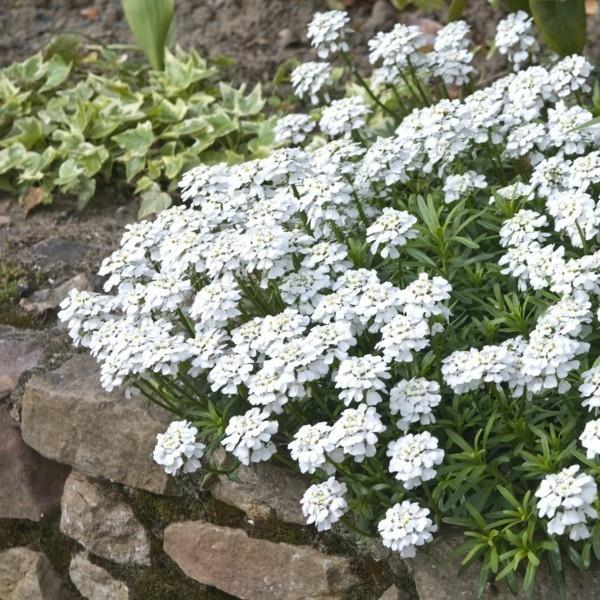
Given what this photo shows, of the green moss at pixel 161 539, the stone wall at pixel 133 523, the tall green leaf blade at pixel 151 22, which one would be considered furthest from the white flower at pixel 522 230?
the tall green leaf blade at pixel 151 22

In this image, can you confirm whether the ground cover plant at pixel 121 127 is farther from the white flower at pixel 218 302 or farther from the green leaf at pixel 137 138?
the white flower at pixel 218 302

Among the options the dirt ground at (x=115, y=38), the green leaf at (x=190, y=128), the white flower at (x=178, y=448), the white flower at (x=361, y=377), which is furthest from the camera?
the green leaf at (x=190, y=128)

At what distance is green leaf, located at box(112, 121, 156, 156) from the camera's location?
4328 mm

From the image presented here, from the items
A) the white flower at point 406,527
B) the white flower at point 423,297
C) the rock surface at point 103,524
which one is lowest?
the rock surface at point 103,524

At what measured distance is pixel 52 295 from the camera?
3.84 meters

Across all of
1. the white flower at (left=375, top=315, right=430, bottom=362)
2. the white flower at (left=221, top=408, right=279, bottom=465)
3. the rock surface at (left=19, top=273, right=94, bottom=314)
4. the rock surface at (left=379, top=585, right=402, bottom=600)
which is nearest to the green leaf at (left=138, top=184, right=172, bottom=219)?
the rock surface at (left=19, top=273, right=94, bottom=314)

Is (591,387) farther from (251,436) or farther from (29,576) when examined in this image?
(29,576)

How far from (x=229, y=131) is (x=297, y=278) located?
152 centimetres

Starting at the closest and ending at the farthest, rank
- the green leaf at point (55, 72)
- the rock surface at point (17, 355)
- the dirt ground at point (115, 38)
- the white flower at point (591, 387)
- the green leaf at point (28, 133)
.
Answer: the white flower at point (591, 387) < the rock surface at point (17, 355) < the dirt ground at point (115, 38) < the green leaf at point (28, 133) < the green leaf at point (55, 72)

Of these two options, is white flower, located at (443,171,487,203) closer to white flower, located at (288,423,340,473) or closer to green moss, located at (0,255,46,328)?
white flower, located at (288,423,340,473)

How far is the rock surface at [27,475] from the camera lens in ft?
11.7

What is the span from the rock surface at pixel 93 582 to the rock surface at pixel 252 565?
0.27 metres

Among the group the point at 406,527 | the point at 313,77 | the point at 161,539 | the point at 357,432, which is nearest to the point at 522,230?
the point at 357,432

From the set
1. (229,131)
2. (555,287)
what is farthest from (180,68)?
(555,287)
